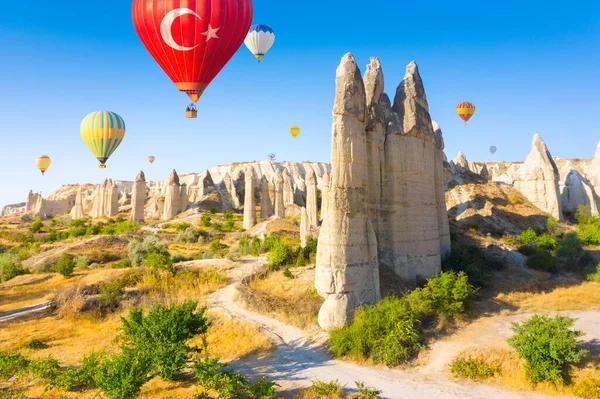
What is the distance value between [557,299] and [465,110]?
32.3 metres

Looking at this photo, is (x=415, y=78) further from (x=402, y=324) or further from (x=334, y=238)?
(x=402, y=324)

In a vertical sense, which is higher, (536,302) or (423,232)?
(423,232)

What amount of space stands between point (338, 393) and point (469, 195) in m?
25.5

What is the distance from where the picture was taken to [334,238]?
13.9 metres

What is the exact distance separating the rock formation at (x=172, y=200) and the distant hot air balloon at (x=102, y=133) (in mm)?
22154

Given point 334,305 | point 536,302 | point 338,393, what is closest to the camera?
point 338,393

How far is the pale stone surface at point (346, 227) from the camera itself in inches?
542

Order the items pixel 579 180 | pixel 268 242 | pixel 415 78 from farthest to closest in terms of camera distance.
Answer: pixel 579 180
pixel 268 242
pixel 415 78

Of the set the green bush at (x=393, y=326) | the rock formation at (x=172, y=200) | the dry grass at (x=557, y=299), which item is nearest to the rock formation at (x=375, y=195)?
the green bush at (x=393, y=326)

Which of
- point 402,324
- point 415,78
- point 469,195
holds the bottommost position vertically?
point 402,324

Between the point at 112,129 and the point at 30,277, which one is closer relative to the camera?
the point at 30,277

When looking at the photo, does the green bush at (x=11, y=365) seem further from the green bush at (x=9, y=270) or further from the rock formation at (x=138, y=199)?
the rock formation at (x=138, y=199)

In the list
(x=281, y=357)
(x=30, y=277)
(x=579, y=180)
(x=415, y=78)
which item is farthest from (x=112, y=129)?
(x=579, y=180)

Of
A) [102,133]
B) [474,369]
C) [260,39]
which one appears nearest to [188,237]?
[102,133]
